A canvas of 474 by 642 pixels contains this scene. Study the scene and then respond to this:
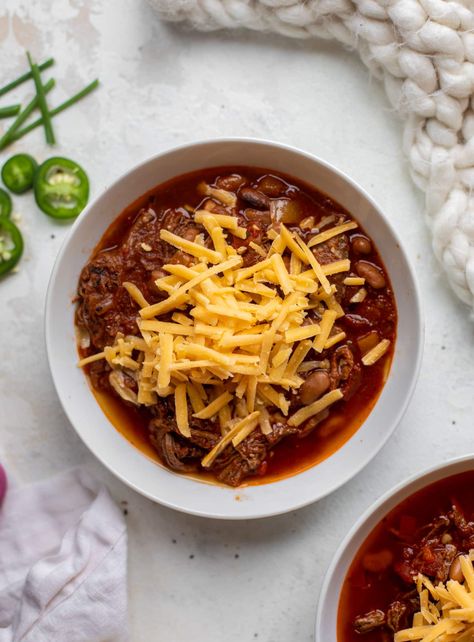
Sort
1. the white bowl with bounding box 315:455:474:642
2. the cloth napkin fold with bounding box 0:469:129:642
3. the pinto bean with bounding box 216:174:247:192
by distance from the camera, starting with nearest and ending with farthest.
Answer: the white bowl with bounding box 315:455:474:642, the pinto bean with bounding box 216:174:247:192, the cloth napkin fold with bounding box 0:469:129:642

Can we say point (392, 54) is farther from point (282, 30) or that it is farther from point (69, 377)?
point (69, 377)

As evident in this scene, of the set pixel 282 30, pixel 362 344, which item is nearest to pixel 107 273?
pixel 362 344

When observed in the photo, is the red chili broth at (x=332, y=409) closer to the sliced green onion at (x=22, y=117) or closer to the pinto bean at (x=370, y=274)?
the pinto bean at (x=370, y=274)

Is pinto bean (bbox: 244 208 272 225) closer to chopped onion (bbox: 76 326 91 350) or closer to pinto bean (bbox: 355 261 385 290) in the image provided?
pinto bean (bbox: 355 261 385 290)

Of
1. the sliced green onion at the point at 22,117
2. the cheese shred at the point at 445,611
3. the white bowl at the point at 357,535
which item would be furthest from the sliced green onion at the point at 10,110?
the cheese shred at the point at 445,611

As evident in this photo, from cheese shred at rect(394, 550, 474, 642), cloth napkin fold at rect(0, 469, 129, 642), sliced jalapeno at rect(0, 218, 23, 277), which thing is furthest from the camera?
sliced jalapeno at rect(0, 218, 23, 277)

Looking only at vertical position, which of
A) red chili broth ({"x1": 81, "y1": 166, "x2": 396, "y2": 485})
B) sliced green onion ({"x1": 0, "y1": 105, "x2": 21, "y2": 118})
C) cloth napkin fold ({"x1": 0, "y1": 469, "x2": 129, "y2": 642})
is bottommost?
cloth napkin fold ({"x1": 0, "y1": 469, "x2": 129, "y2": 642})

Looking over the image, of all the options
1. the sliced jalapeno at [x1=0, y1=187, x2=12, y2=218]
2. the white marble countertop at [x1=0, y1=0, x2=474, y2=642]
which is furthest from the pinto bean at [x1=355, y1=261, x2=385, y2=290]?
the sliced jalapeno at [x1=0, y1=187, x2=12, y2=218]
